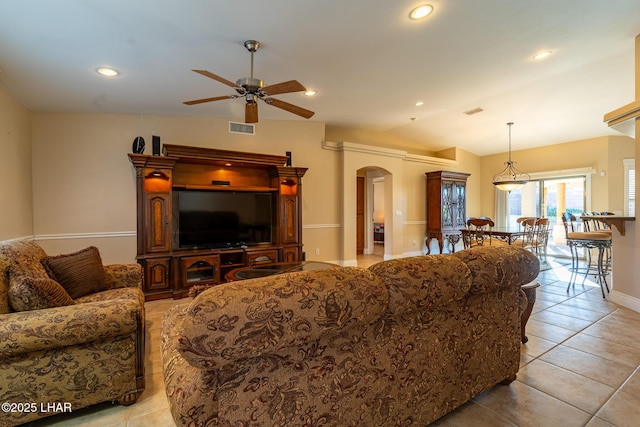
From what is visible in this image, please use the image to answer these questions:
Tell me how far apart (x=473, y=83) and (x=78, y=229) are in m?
5.80

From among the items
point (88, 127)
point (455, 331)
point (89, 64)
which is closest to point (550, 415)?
point (455, 331)

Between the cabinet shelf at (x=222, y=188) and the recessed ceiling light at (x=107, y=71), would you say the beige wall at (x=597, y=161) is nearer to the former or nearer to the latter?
the cabinet shelf at (x=222, y=188)

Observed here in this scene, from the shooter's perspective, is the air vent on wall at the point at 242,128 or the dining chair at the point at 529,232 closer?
the air vent on wall at the point at 242,128

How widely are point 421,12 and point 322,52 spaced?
1004mm

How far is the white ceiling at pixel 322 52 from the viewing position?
2.36 metres

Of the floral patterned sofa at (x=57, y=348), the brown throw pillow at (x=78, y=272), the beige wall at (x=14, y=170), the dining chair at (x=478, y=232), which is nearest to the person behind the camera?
the floral patterned sofa at (x=57, y=348)

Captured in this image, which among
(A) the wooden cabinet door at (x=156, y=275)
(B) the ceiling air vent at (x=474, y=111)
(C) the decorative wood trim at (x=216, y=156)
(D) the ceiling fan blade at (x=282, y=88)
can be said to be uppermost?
(B) the ceiling air vent at (x=474, y=111)

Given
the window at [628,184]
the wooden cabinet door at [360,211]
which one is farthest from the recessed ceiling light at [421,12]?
the window at [628,184]

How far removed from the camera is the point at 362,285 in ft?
3.96

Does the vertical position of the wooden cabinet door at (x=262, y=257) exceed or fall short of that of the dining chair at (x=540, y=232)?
it falls short

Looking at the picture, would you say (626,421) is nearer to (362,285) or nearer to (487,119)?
(362,285)

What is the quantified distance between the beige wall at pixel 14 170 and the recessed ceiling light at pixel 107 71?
3.48 ft

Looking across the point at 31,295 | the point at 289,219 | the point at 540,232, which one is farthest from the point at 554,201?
the point at 31,295

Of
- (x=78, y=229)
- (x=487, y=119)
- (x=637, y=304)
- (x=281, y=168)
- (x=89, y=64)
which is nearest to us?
(x=89, y=64)
